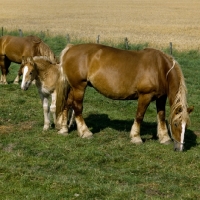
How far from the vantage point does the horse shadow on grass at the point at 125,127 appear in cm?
1031

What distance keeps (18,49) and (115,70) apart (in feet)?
23.9

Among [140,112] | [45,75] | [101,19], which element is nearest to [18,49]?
[45,75]

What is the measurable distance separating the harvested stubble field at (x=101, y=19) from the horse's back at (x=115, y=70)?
3019 cm

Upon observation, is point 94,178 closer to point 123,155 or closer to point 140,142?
point 123,155

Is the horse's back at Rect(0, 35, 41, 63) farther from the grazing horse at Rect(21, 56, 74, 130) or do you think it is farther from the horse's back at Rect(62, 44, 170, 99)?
the horse's back at Rect(62, 44, 170, 99)

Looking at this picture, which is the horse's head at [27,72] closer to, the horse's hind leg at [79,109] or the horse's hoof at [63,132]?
the horse's hind leg at [79,109]

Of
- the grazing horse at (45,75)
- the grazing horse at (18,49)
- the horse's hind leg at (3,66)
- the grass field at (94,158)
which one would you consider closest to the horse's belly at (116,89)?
the grass field at (94,158)

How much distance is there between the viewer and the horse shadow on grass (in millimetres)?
10314

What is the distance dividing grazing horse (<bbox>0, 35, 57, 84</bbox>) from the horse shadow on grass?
407 centimetres

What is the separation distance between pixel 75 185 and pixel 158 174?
1656 mm

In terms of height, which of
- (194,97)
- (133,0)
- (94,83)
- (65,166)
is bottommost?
(133,0)

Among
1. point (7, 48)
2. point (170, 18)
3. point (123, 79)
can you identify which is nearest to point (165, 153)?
point (123, 79)

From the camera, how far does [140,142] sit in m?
9.72

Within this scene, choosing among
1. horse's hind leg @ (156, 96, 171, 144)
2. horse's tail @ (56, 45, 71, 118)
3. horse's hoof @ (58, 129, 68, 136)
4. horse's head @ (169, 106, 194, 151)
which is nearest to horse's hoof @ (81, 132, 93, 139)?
horse's hoof @ (58, 129, 68, 136)
